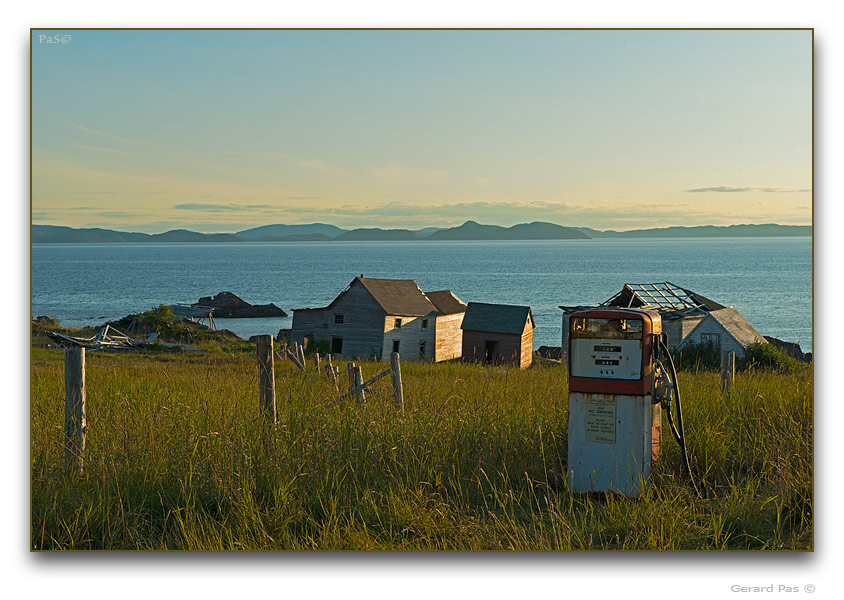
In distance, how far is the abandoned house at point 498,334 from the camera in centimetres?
3145

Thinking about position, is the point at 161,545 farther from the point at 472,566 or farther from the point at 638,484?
the point at 638,484

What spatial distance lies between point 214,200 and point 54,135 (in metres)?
5.91

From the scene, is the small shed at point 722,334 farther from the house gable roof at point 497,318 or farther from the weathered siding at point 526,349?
the weathered siding at point 526,349

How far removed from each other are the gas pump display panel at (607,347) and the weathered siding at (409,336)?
2692 centimetres

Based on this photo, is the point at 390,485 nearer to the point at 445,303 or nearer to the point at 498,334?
the point at 498,334

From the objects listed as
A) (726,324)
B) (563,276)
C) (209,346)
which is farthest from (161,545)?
A: (563,276)

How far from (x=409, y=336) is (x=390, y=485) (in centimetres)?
2863

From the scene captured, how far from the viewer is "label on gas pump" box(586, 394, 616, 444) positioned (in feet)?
A: 15.0


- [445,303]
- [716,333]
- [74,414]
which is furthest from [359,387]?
[445,303]

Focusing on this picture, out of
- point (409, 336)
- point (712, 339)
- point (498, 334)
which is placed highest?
point (712, 339)

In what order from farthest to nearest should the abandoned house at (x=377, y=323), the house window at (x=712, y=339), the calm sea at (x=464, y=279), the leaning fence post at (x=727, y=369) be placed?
1. the calm sea at (x=464, y=279)
2. the abandoned house at (x=377, y=323)
3. the house window at (x=712, y=339)
4. the leaning fence post at (x=727, y=369)

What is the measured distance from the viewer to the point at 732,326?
2475 centimetres

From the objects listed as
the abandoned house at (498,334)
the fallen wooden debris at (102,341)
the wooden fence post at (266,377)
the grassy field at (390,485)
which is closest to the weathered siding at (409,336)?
the abandoned house at (498,334)

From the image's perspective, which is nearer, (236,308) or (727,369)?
(727,369)
